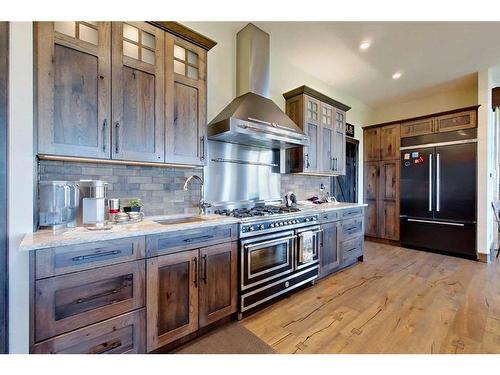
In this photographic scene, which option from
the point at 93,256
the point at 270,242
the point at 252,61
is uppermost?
the point at 252,61

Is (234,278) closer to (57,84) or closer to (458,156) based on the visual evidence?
(57,84)

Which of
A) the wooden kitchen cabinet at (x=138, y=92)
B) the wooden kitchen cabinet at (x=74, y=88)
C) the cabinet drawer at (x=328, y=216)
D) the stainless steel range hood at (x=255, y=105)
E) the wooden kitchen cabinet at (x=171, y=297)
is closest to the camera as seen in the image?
the wooden kitchen cabinet at (x=74, y=88)

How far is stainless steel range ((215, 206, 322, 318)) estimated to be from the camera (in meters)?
2.05

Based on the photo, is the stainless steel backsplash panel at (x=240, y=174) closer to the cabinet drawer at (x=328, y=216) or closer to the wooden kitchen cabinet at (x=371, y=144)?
the cabinet drawer at (x=328, y=216)

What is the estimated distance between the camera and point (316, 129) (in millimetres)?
3369

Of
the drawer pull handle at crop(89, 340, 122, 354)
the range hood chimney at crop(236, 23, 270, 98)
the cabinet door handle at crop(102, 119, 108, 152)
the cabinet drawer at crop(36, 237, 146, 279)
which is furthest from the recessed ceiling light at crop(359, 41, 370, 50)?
the drawer pull handle at crop(89, 340, 122, 354)

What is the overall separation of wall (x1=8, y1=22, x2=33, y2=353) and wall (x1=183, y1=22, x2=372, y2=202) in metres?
1.51

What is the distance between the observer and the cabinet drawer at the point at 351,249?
320cm

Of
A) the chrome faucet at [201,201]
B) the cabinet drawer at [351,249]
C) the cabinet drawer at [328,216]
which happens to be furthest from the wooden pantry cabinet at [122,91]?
the cabinet drawer at [351,249]

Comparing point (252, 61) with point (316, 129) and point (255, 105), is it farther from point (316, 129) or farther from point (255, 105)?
point (316, 129)

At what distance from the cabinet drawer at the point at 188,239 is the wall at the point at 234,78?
1.38 metres

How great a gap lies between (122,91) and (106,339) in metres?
1.64

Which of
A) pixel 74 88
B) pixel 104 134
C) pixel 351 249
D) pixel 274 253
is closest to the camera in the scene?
pixel 74 88

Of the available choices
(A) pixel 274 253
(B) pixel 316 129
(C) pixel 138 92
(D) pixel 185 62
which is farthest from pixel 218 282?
(B) pixel 316 129
